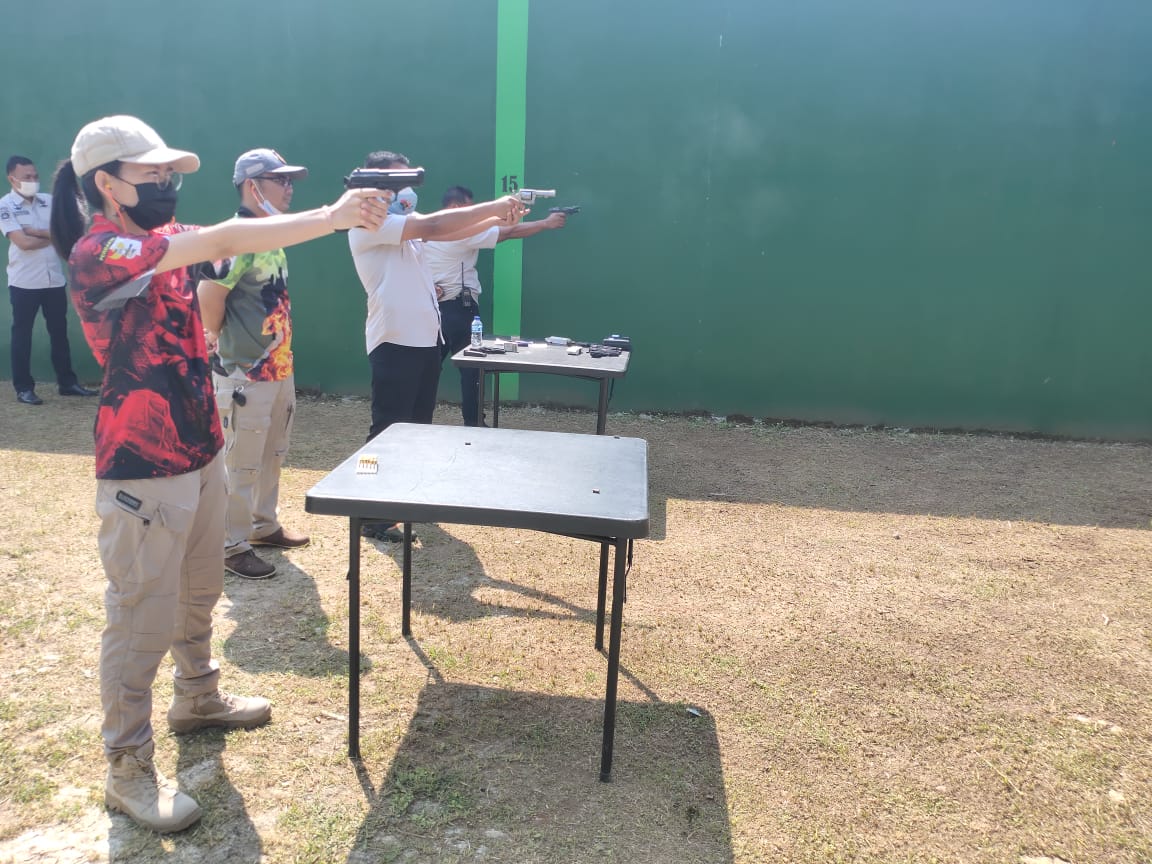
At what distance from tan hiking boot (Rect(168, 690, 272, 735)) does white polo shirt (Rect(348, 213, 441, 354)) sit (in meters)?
1.94

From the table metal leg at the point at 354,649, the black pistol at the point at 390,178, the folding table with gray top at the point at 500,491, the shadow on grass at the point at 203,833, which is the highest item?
the black pistol at the point at 390,178

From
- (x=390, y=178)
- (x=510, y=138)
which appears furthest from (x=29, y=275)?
(x=390, y=178)

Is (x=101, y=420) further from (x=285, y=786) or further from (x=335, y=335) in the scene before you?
(x=335, y=335)

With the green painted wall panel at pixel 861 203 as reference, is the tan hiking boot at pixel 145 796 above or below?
below

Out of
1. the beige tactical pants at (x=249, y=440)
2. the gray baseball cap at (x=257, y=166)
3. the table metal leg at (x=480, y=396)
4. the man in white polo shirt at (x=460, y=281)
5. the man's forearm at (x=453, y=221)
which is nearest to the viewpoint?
the man's forearm at (x=453, y=221)

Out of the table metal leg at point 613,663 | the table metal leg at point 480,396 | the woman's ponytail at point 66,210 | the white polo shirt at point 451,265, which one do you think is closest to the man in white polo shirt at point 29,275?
the white polo shirt at point 451,265

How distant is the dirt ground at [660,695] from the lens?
91.5 inches

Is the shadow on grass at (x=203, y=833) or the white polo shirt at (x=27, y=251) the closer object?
the shadow on grass at (x=203, y=833)

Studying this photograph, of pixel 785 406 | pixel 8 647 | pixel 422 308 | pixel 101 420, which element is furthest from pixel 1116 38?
pixel 8 647

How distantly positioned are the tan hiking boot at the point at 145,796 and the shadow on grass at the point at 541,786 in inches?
18.7

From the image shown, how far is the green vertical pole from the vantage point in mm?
6680

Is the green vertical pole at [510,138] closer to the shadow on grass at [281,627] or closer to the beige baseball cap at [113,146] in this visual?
the shadow on grass at [281,627]

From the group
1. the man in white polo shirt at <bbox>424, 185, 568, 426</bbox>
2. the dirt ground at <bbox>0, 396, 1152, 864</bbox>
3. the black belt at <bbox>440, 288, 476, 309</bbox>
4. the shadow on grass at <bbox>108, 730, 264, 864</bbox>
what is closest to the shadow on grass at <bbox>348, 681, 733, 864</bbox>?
the dirt ground at <bbox>0, 396, 1152, 864</bbox>

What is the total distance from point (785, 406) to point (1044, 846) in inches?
192
